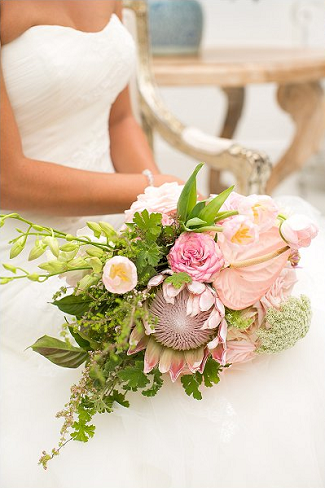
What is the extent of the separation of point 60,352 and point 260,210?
1.06 feet

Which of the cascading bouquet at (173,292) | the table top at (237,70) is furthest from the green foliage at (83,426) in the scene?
the table top at (237,70)

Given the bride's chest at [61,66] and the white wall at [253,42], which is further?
the white wall at [253,42]

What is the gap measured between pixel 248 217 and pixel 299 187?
359cm

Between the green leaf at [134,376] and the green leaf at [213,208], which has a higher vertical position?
the green leaf at [213,208]

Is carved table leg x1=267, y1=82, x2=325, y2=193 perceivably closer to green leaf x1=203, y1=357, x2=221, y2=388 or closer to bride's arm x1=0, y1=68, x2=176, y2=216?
bride's arm x1=0, y1=68, x2=176, y2=216

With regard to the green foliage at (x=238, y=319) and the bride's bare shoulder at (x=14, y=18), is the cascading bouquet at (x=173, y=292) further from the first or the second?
the bride's bare shoulder at (x=14, y=18)

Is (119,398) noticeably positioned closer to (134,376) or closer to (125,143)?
(134,376)

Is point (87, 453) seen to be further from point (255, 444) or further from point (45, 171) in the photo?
point (45, 171)

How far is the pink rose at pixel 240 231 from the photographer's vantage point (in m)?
0.74

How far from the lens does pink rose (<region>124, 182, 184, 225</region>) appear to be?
31.0 inches

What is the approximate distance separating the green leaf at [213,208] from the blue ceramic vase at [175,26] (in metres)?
2.06

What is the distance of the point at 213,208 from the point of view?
75 centimetres

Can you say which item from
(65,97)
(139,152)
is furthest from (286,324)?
(139,152)

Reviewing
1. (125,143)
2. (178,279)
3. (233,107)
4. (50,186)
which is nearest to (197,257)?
(178,279)
